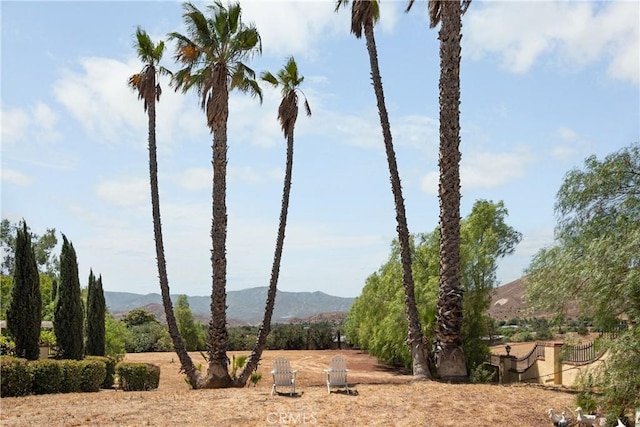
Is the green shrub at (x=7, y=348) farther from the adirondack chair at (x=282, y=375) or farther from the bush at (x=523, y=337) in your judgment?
the bush at (x=523, y=337)

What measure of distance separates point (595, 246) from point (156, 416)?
7698 mm

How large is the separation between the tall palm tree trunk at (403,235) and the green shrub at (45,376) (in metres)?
9.07

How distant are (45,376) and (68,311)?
15.6ft

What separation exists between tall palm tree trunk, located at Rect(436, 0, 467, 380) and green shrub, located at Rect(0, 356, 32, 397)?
395 inches

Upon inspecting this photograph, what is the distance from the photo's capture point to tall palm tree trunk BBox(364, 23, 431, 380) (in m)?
15.2

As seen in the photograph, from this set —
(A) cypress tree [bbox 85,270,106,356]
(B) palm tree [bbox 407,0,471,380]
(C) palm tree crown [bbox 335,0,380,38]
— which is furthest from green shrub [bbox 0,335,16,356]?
(C) palm tree crown [bbox 335,0,380,38]

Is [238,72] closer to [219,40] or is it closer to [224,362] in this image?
[219,40]

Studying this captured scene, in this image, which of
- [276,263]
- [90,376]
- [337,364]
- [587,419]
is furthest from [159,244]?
[587,419]

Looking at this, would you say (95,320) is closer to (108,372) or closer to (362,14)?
(108,372)

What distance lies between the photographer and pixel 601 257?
885cm

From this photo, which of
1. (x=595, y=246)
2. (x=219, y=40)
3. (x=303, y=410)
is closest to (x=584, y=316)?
(x=595, y=246)

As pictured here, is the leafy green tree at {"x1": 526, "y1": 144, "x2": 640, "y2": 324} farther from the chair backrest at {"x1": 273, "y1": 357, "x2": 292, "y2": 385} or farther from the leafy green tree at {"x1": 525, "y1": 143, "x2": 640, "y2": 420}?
the chair backrest at {"x1": 273, "y1": 357, "x2": 292, "y2": 385}

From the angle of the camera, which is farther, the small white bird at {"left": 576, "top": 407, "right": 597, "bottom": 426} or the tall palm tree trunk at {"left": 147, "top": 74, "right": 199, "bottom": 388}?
the tall palm tree trunk at {"left": 147, "top": 74, "right": 199, "bottom": 388}

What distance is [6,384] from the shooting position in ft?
44.2
